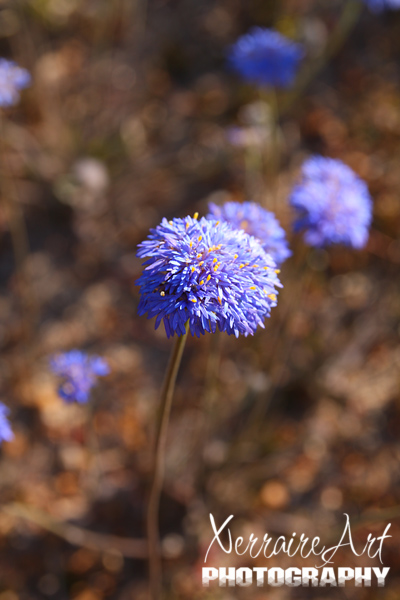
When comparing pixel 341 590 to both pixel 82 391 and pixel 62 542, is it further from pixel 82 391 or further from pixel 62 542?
pixel 82 391

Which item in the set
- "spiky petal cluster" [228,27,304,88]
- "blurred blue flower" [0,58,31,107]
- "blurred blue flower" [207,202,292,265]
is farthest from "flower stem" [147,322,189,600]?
"spiky petal cluster" [228,27,304,88]

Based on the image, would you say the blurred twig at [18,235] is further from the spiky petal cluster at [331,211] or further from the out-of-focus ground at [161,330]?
the spiky petal cluster at [331,211]

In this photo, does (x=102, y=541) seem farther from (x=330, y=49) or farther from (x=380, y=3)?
(x=330, y=49)

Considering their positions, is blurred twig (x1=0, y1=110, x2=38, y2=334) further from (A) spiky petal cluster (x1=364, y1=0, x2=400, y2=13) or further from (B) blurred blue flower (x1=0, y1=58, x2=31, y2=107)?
(A) spiky petal cluster (x1=364, y1=0, x2=400, y2=13)

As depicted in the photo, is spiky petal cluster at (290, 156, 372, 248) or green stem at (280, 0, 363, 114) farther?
green stem at (280, 0, 363, 114)

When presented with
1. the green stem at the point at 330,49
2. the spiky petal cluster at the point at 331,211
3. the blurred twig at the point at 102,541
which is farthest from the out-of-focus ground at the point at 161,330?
the spiky petal cluster at the point at 331,211

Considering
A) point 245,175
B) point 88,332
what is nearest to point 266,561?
point 88,332
